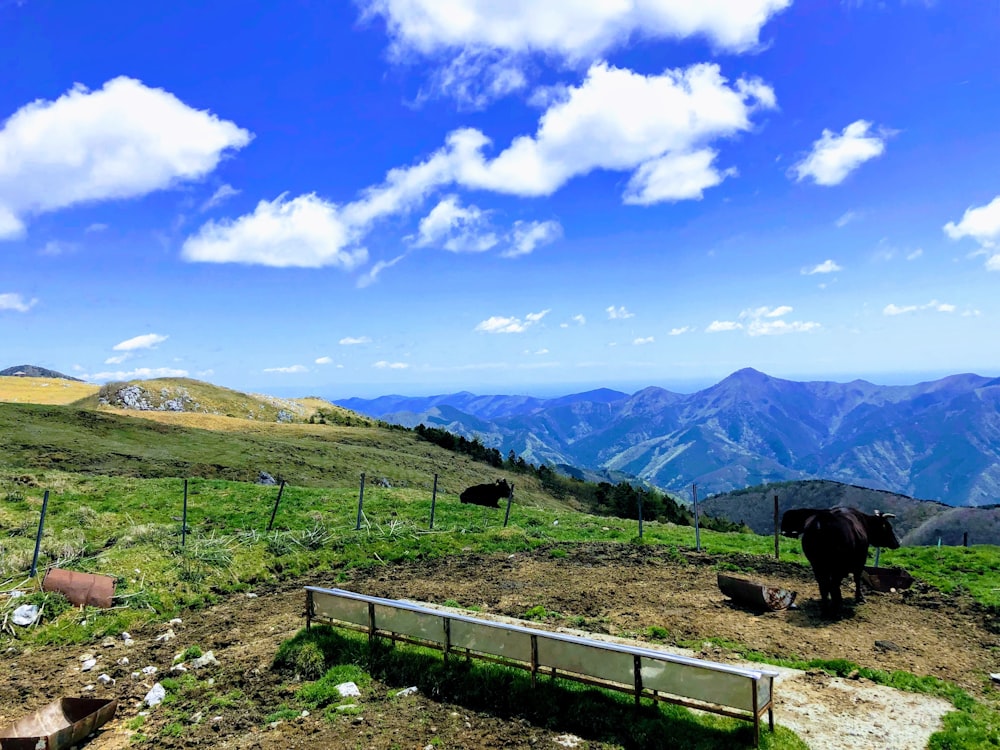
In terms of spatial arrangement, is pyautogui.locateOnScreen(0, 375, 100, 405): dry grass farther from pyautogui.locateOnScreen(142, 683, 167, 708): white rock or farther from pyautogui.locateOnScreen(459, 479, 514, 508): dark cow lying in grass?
pyautogui.locateOnScreen(142, 683, 167, 708): white rock

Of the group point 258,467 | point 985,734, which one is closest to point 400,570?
point 985,734

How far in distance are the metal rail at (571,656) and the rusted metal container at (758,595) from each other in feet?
15.2

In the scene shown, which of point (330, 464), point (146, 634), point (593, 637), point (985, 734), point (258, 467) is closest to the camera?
point (985, 734)

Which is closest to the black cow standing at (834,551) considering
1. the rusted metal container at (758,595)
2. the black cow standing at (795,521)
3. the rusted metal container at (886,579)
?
the rusted metal container at (758,595)

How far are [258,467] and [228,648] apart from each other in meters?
34.5

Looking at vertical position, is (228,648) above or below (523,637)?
below

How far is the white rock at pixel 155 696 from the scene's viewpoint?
9.23 m

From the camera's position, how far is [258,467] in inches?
1697

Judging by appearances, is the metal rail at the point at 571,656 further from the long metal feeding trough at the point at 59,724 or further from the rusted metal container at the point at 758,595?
the rusted metal container at the point at 758,595

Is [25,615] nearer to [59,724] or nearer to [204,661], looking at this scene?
[204,661]

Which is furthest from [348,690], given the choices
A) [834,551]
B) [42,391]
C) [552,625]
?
[42,391]

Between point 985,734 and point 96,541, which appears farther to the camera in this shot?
point 96,541

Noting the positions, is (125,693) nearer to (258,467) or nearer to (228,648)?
(228,648)

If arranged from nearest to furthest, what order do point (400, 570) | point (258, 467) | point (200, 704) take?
1. point (200, 704)
2. point (400, 570)
3. point (258, 467)
